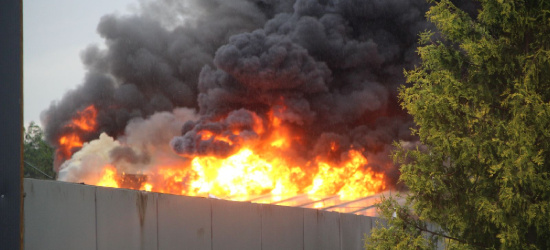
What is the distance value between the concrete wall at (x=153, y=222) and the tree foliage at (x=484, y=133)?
5.85 ft

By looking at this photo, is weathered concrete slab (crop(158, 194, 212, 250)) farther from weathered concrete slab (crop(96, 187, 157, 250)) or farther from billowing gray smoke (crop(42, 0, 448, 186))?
billowing gray smoke (crop(42, 0, 448, 186))

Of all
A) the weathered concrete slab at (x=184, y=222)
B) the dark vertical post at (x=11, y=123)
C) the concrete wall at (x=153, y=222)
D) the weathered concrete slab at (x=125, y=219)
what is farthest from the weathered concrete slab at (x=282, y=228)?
the dark vertical post at (x=11, y=123)

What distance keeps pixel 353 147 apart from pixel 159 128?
50.5 feet

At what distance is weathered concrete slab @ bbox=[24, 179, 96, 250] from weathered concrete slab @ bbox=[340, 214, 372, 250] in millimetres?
5856

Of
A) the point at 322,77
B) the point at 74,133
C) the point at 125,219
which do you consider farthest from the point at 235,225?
the point at 74,133

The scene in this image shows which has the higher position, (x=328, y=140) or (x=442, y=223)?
(x=328, y=140)

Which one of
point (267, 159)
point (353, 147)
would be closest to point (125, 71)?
point (267, 159)

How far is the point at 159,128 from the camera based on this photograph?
41.6 meters

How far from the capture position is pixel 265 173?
30031 mm

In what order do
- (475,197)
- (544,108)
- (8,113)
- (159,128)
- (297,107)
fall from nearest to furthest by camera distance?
1. (8,113)
2. (544,108)
3. (475,197)
4. (297,107)
5. (159,128)

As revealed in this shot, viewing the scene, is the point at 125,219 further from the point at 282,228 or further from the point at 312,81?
the point at 312,81

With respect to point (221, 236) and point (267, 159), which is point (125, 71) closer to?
point (267, 159)

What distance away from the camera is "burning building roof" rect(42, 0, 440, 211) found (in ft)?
97.2

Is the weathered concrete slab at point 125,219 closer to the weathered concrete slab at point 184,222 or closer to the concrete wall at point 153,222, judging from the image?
the concrete wall at point 153,222
